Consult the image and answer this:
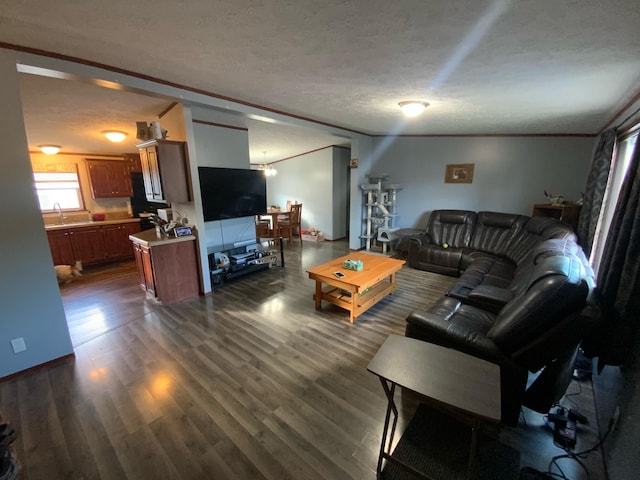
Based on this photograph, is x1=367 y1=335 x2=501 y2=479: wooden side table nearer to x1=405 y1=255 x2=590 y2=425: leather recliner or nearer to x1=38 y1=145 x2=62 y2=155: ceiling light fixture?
x1=405 y1=255 x2=590 y2=425: leather recliner

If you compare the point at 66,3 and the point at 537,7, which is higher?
the point at 66,3

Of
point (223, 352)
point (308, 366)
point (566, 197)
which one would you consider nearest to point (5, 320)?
point (223, 352)

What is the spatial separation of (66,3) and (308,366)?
2752 millimetres

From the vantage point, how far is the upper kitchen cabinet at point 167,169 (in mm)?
3137

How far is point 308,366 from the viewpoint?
2213 millimetres

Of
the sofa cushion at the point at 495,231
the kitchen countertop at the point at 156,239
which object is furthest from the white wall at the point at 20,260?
the sofa cushion at the point at 495,231

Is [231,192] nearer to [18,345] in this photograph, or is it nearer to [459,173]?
[18,345]

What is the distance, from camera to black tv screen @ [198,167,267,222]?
376 cm

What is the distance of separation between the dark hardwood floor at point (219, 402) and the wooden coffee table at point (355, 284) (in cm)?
16

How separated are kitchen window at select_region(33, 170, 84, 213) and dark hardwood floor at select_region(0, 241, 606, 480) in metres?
3.29

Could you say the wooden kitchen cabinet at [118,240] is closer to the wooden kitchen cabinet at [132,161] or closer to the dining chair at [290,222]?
the wooden kitchen cabinet at [132,161]

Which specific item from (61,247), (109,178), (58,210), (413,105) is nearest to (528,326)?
(413,105)

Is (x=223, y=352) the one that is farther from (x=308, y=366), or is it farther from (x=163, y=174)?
(x=163, y=174)

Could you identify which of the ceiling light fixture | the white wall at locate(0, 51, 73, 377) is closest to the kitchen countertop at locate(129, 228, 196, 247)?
the white wall at locate(0, 51, 73, 377)
